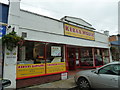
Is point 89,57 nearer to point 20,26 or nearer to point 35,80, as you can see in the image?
point 35,80

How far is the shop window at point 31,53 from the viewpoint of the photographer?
5.36m

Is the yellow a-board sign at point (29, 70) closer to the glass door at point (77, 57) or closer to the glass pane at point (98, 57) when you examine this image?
the glass door at point (77, 57)

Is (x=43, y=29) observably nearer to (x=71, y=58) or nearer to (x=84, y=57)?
(x=71, y=58)

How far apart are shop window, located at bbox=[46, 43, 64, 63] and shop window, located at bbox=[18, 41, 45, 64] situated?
1.36 feet

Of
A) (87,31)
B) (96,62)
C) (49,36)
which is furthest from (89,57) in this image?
(49,36)

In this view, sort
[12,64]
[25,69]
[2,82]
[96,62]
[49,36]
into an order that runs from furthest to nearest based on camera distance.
A: [96,62] → [49,36] → [25,69] → [12,64] → [2,82]

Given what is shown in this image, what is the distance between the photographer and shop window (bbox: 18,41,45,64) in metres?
5.36

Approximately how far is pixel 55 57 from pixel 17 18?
342 cm

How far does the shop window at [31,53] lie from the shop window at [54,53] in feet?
1.36

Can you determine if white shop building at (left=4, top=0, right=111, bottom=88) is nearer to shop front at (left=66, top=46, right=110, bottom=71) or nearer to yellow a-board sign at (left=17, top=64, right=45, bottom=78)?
yellow a-board sign at (left=17, top=64, right=45, bottom=78)

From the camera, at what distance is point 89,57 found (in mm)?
10336

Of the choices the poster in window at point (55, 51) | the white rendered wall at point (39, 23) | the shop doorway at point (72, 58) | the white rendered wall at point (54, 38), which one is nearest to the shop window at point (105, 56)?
the white rendered wall at point (54, 38)

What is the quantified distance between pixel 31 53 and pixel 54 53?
159cm

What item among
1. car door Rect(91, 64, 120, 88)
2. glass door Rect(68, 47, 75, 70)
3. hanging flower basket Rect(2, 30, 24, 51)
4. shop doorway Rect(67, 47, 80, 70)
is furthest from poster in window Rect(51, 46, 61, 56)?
car door Rect(91, 64, 120, 88)
